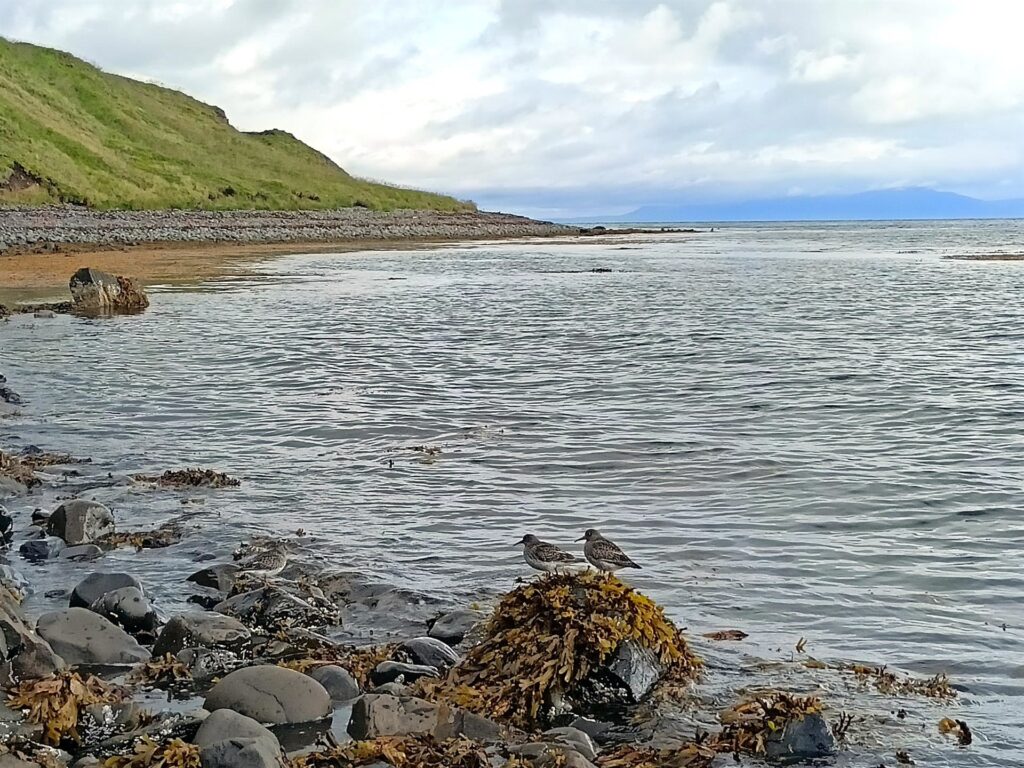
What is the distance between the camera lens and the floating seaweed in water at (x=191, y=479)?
11.4m

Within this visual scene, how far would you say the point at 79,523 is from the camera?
935cm

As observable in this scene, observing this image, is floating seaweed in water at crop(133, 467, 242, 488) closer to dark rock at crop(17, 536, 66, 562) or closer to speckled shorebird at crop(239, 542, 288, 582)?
dark rock at crop(17, 536, 66, 562)

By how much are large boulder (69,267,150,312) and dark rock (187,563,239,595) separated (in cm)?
2390

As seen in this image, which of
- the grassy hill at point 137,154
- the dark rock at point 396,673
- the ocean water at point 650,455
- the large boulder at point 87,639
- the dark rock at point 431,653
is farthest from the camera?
the grassy hill at point 137,154

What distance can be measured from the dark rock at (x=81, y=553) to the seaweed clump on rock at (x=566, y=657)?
4079 millimetres

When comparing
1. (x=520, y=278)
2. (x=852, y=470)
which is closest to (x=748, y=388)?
(x=852, y=470)

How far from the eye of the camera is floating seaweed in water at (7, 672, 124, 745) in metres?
5.48

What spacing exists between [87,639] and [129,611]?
21.0 inches

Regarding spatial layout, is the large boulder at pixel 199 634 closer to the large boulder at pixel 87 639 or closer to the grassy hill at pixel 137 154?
the large boulder at pixel 87 639

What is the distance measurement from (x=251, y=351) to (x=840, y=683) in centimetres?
1811

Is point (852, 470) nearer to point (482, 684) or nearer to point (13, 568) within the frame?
point (482, 684)

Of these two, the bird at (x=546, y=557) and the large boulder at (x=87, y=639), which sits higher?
the bird at (x=546, y=557)

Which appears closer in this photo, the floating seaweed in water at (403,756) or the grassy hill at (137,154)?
the floating seaweed in water at (403,756)

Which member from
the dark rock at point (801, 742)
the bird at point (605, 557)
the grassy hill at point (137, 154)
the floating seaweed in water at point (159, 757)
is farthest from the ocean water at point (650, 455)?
the grassy hill at point (137, 154)
